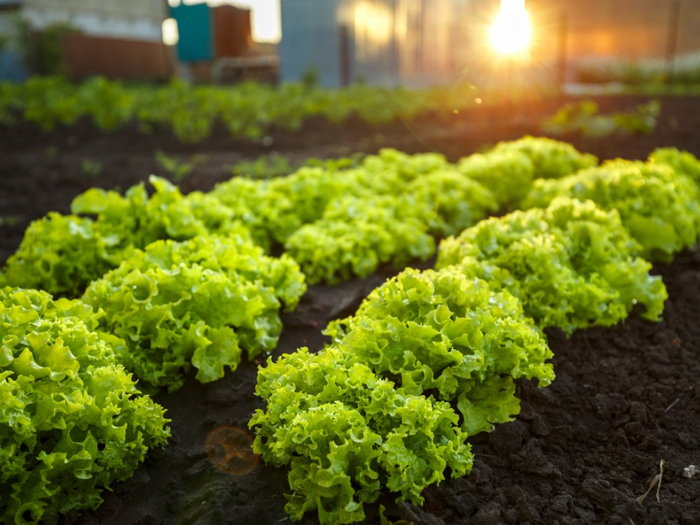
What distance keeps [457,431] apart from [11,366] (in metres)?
2.07

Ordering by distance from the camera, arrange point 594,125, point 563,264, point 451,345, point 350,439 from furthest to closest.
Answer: point 594,125, point 563,264, point 451,345, point 350,439

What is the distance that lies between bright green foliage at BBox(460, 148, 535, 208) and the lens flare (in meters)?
5.06

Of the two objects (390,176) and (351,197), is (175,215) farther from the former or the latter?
(390,176)

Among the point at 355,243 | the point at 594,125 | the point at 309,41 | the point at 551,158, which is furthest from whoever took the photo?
the point at 309,41

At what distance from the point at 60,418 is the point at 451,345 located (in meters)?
1.84

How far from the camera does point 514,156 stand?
26.9 ft

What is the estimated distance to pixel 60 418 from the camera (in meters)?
2.96

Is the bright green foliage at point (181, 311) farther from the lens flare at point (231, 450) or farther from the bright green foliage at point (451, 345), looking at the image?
the bright green foliage at point (451, 345)

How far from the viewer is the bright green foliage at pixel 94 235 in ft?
16.4

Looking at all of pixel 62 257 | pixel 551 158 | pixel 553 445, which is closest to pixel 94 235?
pixel 62 257

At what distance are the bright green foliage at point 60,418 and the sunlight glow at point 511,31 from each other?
23790mm

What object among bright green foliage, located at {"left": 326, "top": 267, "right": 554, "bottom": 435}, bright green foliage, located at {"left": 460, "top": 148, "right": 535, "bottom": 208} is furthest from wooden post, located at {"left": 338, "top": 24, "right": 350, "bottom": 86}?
bright green foliage, located at {"left": 326, "top": 267, "right": 554, "bottom": 435}

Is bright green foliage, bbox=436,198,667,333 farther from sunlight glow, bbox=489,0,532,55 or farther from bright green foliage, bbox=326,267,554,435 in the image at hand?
sunlight glow, bbox=489,0,532,55

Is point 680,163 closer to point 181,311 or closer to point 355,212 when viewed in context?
point 355,212
